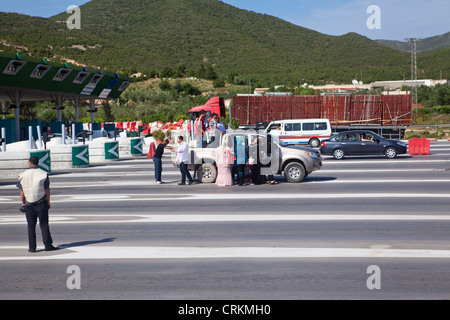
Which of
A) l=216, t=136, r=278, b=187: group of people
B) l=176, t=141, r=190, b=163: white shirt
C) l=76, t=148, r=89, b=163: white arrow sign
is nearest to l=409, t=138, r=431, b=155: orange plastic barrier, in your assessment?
l=216, t=136, r=278, b=187: group of people

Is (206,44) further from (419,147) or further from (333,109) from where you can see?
(419,147)

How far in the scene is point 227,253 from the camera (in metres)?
8.88

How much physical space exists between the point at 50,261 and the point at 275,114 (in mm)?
38652

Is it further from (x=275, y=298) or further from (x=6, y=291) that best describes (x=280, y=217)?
(x=6, y=291)

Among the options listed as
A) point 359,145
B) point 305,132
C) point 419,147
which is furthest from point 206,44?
point 359,145

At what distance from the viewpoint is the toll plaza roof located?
103 ft

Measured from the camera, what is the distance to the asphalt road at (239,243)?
709cm

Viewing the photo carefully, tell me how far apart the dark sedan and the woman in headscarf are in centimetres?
1053

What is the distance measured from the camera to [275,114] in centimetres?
4622

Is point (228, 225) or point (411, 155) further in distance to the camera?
point (411, 155)

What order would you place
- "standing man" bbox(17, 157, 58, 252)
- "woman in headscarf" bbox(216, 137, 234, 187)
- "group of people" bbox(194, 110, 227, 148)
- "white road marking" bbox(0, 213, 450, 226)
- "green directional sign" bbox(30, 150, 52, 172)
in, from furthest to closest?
"green directional sign" bbox(30, 150, 52, 172)
"group of people" bbox(194, 110, 227, 148)
"woman in headscarf" bbox(216, 137, 234, 187)
"white road marking" bbox(0, 213, 450, 226)
"standing man" bbox(17, 157, 58, 252)

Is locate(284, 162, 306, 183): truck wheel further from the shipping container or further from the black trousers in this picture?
the shipping container

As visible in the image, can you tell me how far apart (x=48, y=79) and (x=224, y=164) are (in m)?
24.4
